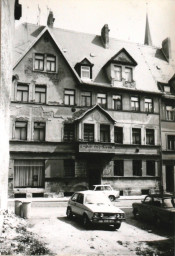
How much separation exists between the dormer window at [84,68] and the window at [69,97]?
75.1 inches

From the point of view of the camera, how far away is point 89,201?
12.4 meters

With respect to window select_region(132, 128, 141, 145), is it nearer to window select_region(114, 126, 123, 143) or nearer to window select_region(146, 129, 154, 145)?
window select_region(146, 129, 154, 145)

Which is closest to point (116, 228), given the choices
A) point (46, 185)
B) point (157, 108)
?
point (46, 185)

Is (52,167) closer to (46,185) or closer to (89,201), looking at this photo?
(46,185)

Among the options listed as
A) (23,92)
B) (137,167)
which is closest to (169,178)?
(137,167)

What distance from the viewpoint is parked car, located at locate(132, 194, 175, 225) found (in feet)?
36.8

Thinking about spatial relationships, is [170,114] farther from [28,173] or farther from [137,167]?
[28,173]

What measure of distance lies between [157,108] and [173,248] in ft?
68.0

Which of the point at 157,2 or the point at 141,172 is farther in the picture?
the point at 141,172

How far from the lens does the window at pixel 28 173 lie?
76.9 feet

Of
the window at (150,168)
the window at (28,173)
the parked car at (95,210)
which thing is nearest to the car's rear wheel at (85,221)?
the parked car at (95,210)

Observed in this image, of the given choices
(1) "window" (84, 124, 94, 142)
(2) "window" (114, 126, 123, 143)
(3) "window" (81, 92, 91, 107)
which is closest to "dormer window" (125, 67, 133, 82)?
(3) "window" (81, 92, 91, 107)

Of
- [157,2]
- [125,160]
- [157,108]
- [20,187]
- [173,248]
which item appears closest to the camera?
[173,248]

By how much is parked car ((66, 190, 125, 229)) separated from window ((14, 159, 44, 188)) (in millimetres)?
10986
